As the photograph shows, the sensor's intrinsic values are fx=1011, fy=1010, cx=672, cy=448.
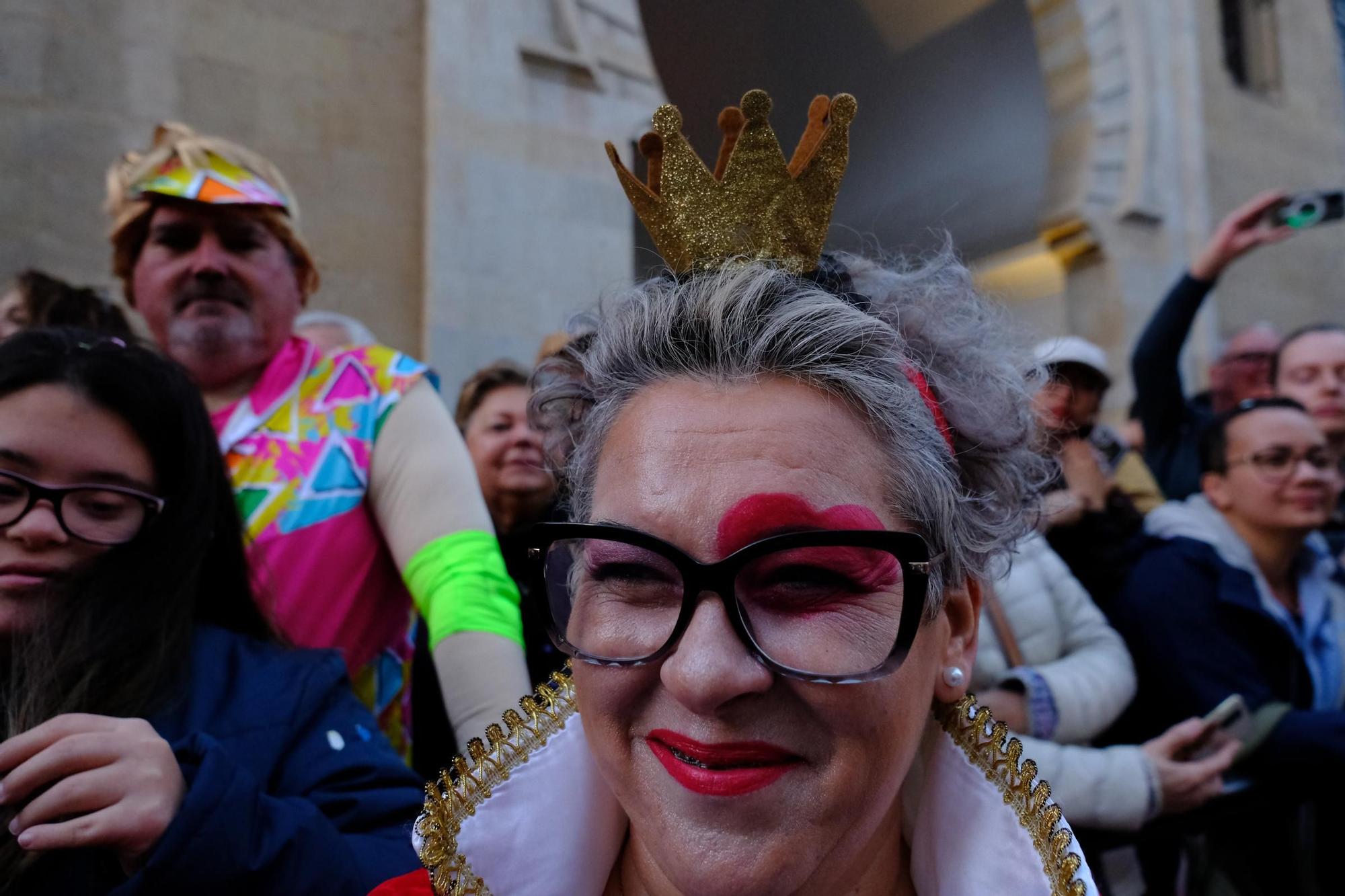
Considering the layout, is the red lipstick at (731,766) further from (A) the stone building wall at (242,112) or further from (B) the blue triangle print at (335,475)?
(A) the stone building wall at (242,112)

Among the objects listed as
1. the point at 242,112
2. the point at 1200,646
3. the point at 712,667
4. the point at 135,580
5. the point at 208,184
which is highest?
the point at 242,112

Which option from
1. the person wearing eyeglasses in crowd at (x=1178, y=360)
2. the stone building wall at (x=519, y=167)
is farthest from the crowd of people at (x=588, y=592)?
the stone building wall at (x=519, y=167)

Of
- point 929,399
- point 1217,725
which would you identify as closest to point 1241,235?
point 1217,725

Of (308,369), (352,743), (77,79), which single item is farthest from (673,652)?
(77,79)

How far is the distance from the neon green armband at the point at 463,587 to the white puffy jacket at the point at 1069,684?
104 centimetres

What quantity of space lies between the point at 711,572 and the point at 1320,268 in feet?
34.0

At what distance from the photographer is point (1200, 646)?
2887 mm

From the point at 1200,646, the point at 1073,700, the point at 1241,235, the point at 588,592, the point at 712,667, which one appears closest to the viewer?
the point at 712,667

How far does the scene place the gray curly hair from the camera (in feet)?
3.83

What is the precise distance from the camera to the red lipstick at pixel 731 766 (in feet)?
3.42

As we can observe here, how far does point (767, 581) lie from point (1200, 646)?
2.33 meters

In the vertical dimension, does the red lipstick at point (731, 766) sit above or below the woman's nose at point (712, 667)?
below

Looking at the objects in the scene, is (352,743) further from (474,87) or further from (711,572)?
(474,87)

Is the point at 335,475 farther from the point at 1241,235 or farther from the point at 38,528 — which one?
the point at 1241,235
